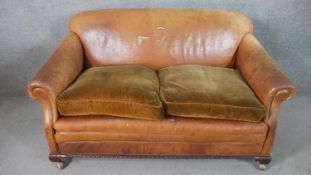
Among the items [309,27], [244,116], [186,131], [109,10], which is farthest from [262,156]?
[109,10]

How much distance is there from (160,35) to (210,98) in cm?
67

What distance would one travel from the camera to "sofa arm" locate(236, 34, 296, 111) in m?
1.47

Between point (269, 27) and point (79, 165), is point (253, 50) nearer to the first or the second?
point (269, 27)

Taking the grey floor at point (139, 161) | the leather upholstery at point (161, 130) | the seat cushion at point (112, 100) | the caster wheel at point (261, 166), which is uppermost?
the seat cushion at point (112, 100)

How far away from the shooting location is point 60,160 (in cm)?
167

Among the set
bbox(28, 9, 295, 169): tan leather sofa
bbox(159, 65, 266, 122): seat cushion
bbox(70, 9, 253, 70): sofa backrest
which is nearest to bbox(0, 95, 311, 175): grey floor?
bbox(28, 9, 295, 169): tan leather sofa

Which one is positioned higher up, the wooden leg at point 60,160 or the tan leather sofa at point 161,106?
the tan leather sofa at point 161,106

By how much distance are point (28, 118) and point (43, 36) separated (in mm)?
653

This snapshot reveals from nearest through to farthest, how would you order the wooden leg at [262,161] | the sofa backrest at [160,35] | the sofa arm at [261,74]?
the sofa arm at [261,74] < the wooden leg at [262,161] < the sofa backrest at [160,35]

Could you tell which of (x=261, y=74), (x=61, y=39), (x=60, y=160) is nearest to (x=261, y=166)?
(x=261, y=74)

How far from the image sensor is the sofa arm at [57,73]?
149 cm

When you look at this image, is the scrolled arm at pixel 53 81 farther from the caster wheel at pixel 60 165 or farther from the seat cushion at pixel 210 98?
the seat cushion at pixel 210 98

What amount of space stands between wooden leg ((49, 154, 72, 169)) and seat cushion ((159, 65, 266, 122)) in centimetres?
69

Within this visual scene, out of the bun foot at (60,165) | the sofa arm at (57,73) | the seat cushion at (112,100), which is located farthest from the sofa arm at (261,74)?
the bun foot at (60,165)
